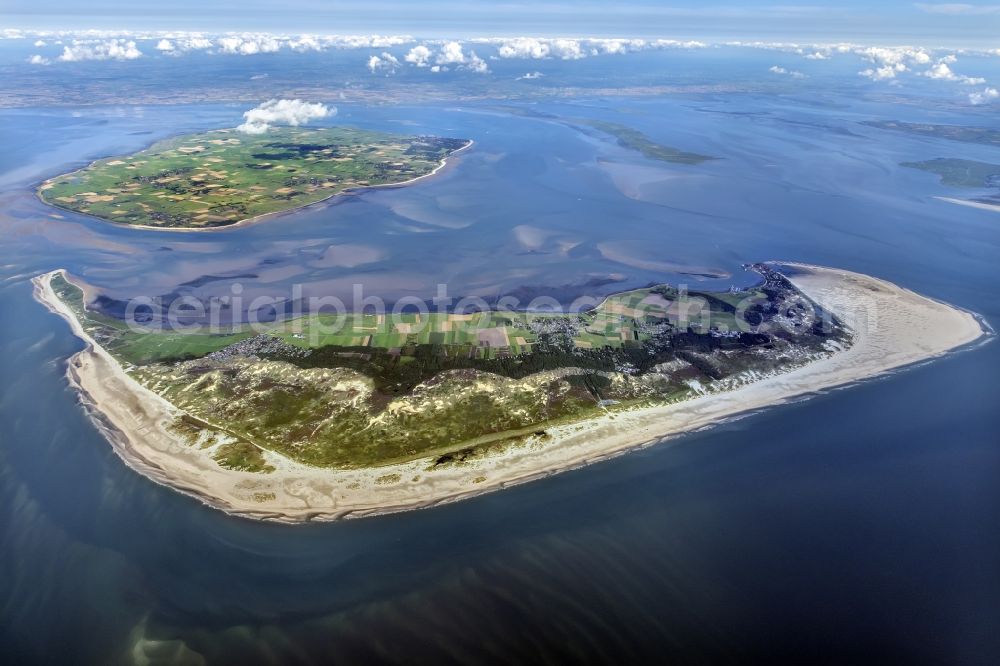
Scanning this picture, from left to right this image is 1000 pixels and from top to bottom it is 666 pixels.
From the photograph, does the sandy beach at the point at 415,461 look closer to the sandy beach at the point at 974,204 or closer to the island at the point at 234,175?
the island at the point at 234,175

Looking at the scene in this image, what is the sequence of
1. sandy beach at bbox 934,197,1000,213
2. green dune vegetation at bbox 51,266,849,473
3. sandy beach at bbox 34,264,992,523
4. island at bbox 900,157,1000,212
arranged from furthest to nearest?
island at bbox 900,157,1000,212 → sandy beach at bbox 934,197,1000,213 → green dune vegetation at bbox 51,266,849,473 → sandy beach at bbox 34,264,992,523

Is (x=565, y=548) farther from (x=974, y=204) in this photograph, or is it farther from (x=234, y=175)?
(x=974, y=204)

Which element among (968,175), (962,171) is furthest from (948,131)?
(968,175)

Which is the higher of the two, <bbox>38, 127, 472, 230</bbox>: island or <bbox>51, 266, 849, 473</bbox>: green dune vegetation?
<bbox>38, 127, 472, 230</bbox>: island

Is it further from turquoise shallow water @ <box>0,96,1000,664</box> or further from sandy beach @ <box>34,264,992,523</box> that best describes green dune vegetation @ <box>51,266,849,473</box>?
turquoise shallow water @ <box>0,96,1000,664</box>

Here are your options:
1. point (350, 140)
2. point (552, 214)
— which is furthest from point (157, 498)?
point (350, 140)

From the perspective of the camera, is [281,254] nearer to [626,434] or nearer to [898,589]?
[626,434]

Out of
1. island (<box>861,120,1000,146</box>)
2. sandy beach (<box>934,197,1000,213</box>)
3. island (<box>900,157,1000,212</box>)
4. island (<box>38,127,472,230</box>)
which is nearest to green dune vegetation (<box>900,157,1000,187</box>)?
island (<box>900,157,1000,212</box>)
